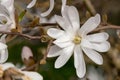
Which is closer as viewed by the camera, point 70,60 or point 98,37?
point 98,37

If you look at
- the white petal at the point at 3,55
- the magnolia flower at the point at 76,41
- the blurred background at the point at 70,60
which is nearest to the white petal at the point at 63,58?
the magnolia flower at the point at 76,41

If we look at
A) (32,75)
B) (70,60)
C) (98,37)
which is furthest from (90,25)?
(70,60)

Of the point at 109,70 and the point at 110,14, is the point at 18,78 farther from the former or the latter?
the point at 110,14

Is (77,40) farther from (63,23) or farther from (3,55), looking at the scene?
(3,55)

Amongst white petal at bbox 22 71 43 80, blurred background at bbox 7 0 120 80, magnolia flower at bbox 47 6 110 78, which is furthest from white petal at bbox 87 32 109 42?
blurred background at bbox 7 0 120 80

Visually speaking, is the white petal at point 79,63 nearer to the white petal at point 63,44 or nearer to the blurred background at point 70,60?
the white petal at point 63,44

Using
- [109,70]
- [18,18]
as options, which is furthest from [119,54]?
[18,18]

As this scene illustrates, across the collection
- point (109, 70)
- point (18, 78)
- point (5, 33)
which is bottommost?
point (109, 70)
